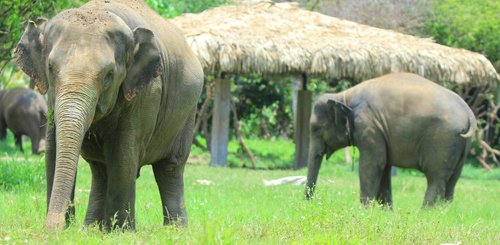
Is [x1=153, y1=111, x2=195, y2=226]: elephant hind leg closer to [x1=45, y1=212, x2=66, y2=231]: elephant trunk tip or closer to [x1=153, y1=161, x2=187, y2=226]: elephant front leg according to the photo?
Result: [x1=153, y1=161, x2=187, y2=226]: elephant front leg

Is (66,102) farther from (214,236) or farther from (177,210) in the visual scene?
(177,210)

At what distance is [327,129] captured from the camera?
48.9 feet

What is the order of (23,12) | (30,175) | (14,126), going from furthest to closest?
(14,126), (23,12), (30,175)

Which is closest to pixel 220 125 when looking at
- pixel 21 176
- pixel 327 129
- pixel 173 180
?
pixel 327 129

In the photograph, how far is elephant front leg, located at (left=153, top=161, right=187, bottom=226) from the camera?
359 inches

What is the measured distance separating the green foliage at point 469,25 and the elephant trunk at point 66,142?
19.8m

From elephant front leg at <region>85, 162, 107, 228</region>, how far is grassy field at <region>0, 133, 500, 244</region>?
0.36m

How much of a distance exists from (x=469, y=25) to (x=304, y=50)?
18.7ft

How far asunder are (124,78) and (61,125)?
2.92 ft

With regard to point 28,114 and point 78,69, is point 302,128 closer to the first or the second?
point 28,114

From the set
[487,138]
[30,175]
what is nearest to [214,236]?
[30,175]

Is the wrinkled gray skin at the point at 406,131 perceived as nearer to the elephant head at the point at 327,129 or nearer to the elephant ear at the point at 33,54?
the elephant head at the point at 327,129

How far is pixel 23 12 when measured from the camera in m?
13.5

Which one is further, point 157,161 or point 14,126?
point 14,126
